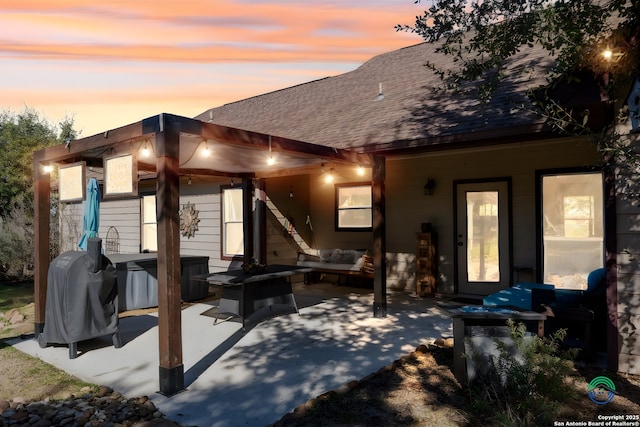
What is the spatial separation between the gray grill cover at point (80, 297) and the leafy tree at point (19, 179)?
7993 millimetres

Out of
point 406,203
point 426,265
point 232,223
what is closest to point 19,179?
point 232,223

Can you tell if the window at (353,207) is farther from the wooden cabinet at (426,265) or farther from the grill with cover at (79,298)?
the grill with cover at (79,298)

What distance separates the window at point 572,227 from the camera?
275 inches

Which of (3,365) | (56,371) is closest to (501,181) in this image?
(56,371)

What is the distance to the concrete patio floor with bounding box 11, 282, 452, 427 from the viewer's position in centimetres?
375

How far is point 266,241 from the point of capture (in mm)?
9625

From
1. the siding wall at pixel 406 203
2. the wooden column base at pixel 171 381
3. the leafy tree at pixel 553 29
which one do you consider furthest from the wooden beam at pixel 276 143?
the wooden column base at pixel 171 381

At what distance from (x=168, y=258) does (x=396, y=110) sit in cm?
590

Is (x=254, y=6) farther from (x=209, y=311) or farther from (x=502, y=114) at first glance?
(x=209, y=311)

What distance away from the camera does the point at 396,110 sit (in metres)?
8.51

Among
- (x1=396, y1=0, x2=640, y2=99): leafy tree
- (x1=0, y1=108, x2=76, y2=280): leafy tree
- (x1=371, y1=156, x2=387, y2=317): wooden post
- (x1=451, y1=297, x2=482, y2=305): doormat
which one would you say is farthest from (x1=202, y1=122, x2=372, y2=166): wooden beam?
(x1=0, y1=108, x2=76, y2=280): leafy tree

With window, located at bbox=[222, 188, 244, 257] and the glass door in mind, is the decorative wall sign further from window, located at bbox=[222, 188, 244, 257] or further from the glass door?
the glass door

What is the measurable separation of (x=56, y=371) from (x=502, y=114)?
21.2 feet

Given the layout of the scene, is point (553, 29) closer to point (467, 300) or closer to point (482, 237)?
point (482, 237)
